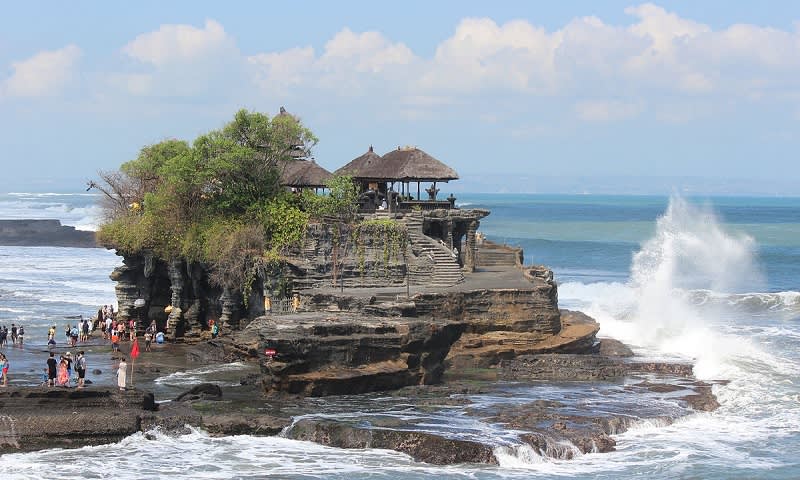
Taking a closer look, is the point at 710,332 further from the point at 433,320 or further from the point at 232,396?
the point at 232,396

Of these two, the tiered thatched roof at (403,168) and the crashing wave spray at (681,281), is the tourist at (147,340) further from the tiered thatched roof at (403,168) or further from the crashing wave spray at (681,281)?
the crashing wave spray at (681,281)

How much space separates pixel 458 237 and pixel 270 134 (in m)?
11.6

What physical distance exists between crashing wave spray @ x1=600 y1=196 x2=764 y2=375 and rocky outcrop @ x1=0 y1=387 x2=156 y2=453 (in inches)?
859

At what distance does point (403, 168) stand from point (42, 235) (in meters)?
72.8

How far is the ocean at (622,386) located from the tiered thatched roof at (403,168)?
456 inches

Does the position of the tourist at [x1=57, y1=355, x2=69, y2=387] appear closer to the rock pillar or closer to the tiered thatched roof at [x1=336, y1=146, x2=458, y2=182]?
the tiered thatched roof at [x1=336, y1=146, x2=458, y2=182]

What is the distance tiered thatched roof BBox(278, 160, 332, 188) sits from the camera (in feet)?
160

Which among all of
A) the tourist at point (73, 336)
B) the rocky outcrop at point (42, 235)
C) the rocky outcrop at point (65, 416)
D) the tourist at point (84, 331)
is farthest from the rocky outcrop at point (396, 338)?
the rocky outcrop at point (42, 235)

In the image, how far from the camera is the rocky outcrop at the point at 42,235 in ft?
342

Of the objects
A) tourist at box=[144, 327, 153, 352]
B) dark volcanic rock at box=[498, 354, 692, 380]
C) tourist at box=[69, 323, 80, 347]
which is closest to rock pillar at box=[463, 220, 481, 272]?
dark volcanic rock at box=[498, 354, 692, 380]

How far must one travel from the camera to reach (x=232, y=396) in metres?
34.2

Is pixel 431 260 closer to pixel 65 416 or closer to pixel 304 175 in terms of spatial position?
pixel 304 175

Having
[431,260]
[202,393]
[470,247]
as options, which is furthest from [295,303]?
[470,247]

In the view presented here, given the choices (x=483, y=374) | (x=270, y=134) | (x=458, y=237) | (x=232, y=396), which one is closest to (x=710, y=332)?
(x=458, y=237)
